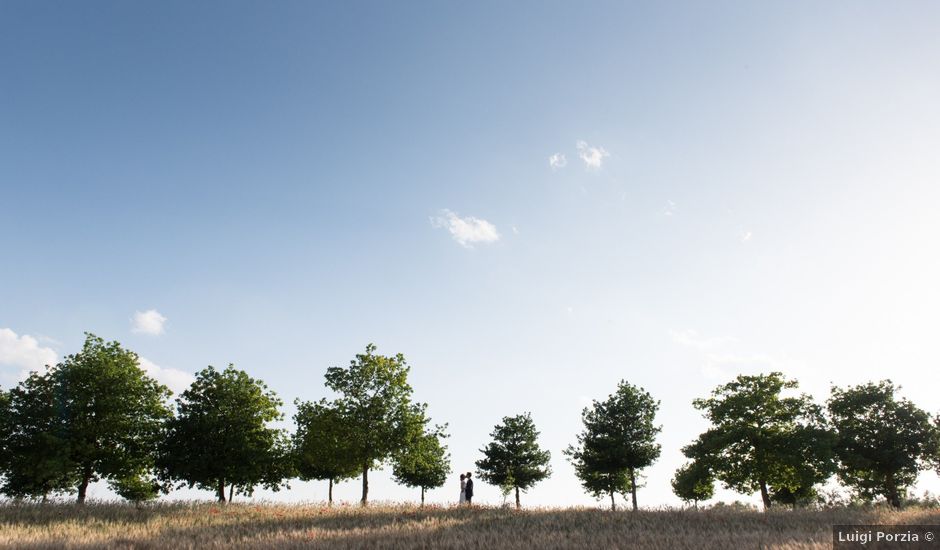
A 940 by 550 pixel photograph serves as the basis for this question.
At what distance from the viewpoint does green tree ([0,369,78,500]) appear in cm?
2738

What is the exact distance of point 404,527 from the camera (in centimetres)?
1438

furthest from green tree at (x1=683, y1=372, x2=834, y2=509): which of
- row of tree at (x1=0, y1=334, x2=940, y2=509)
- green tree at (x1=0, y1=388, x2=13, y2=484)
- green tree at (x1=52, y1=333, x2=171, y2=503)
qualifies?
green tree at (x1=0, y1=388, x2=13, y2=484)

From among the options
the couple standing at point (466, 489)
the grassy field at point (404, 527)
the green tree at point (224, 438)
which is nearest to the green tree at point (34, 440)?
the green tree at point (224, 438)

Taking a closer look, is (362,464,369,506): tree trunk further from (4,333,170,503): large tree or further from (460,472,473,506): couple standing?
(4,333,170,503): large tree

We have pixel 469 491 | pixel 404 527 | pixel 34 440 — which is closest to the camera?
pixel 404 527

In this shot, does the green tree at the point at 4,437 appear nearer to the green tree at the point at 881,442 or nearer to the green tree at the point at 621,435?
the green tree at the point at 621,435

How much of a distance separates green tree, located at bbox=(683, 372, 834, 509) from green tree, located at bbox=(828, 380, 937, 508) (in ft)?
8.19

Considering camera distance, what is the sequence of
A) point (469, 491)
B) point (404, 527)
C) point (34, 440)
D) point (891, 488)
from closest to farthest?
point (404, 527) < point (469, 491) < point (34, 440) < point (891, 488)

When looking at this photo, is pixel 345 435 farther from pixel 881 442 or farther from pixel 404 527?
pixel 881 442

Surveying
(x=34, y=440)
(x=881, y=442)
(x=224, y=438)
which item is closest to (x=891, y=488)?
(x=881, y=442)

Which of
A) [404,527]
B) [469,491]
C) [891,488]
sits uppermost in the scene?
[404,527]

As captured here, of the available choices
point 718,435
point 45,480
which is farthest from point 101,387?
point 718,435

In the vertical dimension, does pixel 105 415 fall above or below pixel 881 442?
above

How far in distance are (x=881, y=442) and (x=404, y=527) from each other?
39.2 metres
